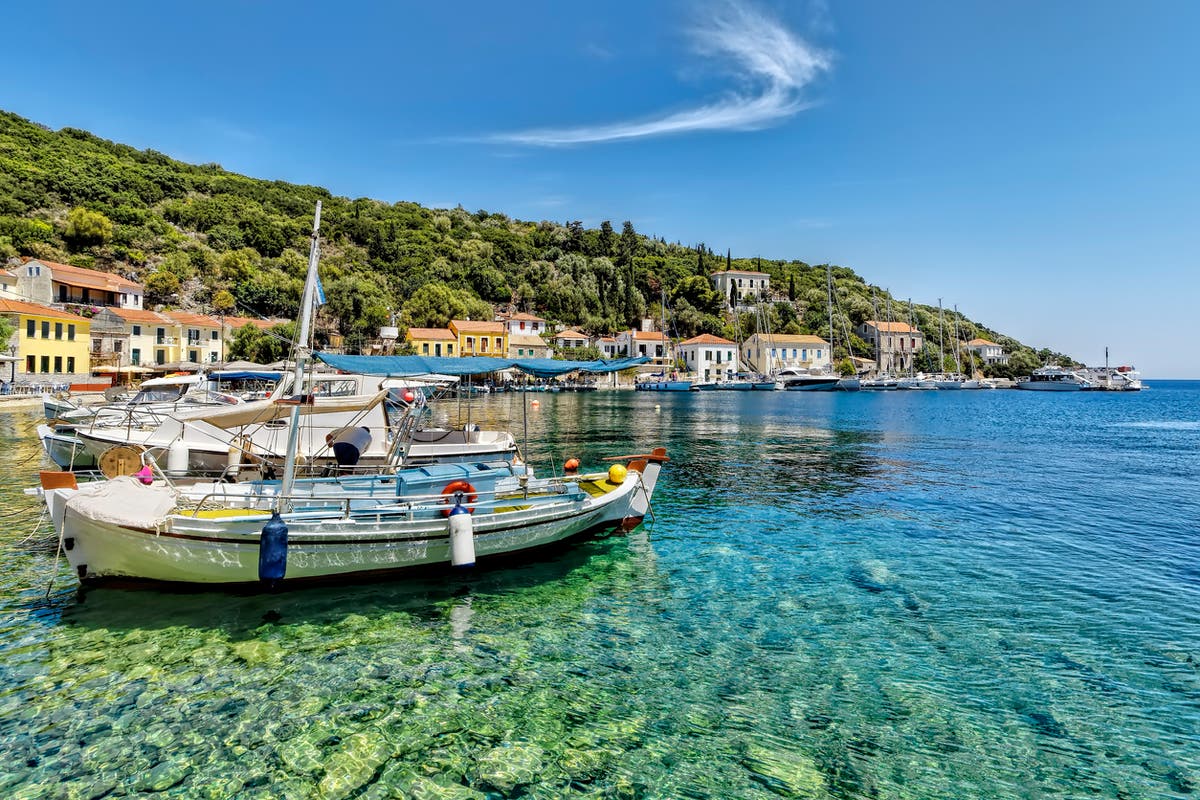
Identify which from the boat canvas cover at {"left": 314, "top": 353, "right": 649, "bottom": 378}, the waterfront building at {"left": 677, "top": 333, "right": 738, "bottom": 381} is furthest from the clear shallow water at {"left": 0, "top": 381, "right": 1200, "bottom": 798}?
the waterfront building at {"left": 677, "top": 333, "right": 738, "bottom": 381}

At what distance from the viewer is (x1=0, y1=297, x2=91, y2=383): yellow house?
43.4 m

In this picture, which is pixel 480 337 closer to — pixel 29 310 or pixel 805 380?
pixel 29 310

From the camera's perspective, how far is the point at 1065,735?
6.09 metres

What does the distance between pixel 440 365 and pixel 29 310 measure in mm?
49696

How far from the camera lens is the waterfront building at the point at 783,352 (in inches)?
4211

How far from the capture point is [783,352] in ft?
358

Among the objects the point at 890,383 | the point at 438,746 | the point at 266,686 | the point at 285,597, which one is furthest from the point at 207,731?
the point at 890,383

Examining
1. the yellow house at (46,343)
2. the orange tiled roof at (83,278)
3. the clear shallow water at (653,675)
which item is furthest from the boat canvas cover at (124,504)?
the orange tiled roof at (83,278)

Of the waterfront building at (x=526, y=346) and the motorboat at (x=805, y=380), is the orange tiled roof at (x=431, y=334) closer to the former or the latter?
the waterfront building at (x=526, y=346)

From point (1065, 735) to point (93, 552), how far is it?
1279cm

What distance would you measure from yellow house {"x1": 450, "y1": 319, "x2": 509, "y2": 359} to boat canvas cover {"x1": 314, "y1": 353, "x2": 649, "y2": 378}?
64.9 metres

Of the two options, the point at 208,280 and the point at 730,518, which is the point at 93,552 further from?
the point at 208,280

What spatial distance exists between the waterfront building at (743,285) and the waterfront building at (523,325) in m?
51.4

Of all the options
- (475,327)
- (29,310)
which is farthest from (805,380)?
(29,310)
